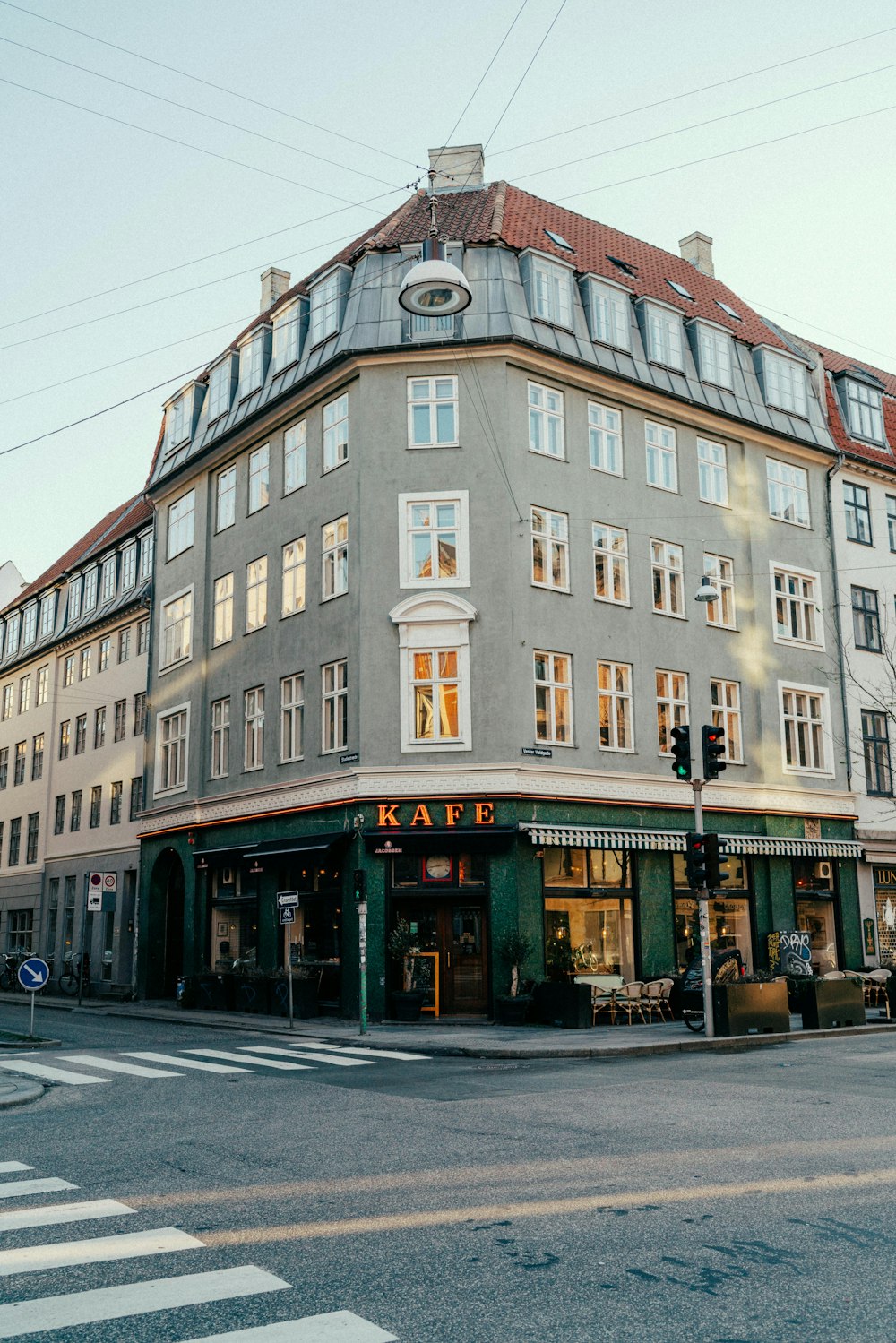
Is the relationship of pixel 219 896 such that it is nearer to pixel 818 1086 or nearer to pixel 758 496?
pixel 758 496

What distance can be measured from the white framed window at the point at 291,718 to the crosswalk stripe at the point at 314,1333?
77.2 ft

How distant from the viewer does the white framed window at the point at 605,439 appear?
29156mm

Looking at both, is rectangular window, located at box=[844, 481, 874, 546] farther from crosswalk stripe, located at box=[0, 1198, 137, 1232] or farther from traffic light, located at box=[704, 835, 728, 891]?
crosswalk stripe, located at box=[0, 1198, 137, 1232]

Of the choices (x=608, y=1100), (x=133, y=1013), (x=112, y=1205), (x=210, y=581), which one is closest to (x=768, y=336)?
(x=210, y=581)

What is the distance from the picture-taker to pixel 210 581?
113ft

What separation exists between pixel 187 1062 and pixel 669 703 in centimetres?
1571

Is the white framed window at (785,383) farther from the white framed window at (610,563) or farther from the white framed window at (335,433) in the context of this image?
the white framed window at (335,433)

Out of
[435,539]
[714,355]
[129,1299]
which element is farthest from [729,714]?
[129,1299]

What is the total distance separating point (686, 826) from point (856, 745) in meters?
7.39

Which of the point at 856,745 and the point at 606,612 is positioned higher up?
the point at 606,612

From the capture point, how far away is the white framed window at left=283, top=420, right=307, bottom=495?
30.2 m

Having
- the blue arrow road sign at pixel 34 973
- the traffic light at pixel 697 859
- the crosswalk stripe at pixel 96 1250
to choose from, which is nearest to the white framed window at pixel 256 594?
the blue arrow road sign at pixel 34 973

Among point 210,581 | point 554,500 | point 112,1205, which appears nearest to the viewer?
point 112,1205

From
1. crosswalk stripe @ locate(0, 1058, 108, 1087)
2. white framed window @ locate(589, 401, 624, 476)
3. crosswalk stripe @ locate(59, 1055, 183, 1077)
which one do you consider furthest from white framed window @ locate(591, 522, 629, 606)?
crosswalk stripe @ locate(0, 1058, 108, 1087)
